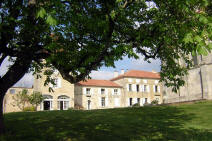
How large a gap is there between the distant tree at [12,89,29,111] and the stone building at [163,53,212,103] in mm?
26159

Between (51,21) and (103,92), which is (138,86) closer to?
(103,92)

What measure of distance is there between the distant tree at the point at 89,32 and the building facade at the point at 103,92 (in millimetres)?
32963

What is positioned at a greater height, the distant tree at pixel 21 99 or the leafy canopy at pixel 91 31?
the leafy canopy at pixel 91 31

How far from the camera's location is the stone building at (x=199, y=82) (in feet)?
105

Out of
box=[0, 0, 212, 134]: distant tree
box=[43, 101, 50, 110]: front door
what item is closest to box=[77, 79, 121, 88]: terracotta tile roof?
box=[43, 101, 50, 110]: front door

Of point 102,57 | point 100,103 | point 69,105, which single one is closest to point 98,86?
point 100,103

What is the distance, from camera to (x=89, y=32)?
317 inches

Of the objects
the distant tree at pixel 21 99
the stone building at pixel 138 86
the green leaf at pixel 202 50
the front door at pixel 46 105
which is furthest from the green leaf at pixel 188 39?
the stone building at pixel 138 86

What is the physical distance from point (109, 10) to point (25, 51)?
363 centimetres

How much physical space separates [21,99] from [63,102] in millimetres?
7527

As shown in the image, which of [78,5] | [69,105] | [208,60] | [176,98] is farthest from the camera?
[69,105]

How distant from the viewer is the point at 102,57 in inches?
267

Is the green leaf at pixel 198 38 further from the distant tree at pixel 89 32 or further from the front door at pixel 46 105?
the front door at pixel 46 105

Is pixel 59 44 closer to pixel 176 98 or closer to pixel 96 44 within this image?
pixel 96 44
